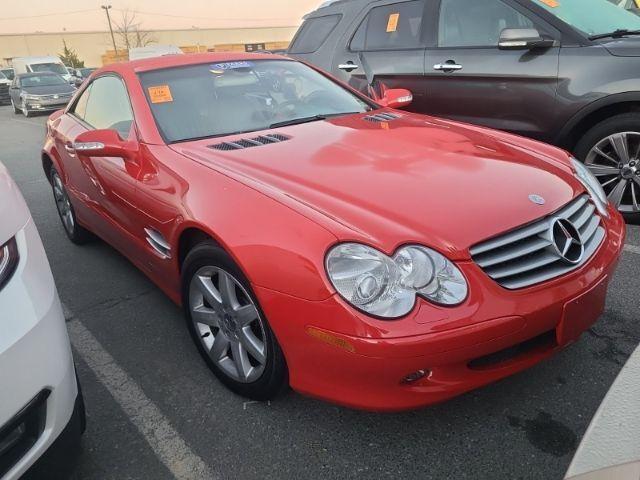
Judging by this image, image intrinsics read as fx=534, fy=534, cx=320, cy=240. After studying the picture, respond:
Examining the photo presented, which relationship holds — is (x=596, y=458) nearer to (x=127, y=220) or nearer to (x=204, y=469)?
(x=204, y=469)

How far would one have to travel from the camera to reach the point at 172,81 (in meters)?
3.06

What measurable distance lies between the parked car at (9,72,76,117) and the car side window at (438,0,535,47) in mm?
15795

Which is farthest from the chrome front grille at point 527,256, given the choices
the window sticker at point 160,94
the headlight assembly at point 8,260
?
the window sticker at point 160,94

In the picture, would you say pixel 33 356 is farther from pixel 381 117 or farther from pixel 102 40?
pixel 102 40

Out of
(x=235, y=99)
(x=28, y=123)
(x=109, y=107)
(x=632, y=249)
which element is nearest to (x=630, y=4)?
(x=632, y=249)

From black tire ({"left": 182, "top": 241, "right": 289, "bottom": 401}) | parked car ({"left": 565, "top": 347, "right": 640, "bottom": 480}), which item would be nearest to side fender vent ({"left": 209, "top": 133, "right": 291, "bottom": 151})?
black tire ({"left": 182, "top": 241, "right": 289, "bottom": 401})

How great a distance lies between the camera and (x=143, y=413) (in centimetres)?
223

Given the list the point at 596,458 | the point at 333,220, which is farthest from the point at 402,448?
the point at 596,458

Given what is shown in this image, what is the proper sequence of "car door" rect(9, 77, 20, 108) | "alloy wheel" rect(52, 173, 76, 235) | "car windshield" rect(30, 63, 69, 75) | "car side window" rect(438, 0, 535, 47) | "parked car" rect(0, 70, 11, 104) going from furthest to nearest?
"parked car" rect(0, 70, 11, 104)
"car windshield" rect(30, 63, 69, 75)
"car door" rect(9, 77, 20, 108)
"alloy wheel" rect(52, 173, 76, 235)
"car side window" rect(438, 0, 535, 47)

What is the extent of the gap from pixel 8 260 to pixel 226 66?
2111 mm

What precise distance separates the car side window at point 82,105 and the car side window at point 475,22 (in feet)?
9.32

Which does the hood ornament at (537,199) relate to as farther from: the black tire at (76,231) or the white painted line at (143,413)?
the black tire at (76,231)

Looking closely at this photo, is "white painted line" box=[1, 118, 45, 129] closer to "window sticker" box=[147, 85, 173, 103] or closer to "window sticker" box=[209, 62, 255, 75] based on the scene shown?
"window sticker" box=[209, 62, 255, 75]

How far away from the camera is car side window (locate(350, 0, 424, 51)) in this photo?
4.70m
